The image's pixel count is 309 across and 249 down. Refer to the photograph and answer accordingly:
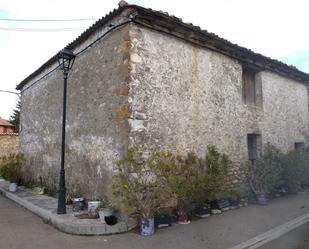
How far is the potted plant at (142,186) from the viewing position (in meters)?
6.45

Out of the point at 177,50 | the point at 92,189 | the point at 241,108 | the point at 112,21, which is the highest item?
the point at 112,21

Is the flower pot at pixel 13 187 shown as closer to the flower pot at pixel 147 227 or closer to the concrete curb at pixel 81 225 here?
the concrete curb at pixel 81 225

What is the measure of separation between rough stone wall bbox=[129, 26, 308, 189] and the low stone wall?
51.9 ft

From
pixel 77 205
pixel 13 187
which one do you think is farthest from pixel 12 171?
pixel 77 205

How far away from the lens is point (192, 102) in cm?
868

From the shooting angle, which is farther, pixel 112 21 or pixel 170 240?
pixel 112 21

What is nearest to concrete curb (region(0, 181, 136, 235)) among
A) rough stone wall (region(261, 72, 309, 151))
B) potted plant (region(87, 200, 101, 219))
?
potted plant (region(87, 200, 101, 219))

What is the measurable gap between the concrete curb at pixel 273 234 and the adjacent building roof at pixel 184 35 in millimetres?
5332

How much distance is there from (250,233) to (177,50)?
4922 millimetres

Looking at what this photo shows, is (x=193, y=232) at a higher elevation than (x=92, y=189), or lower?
lower

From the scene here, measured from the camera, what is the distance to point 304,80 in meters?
14.2

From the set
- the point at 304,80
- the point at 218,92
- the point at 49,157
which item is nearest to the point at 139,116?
the point at 218,92

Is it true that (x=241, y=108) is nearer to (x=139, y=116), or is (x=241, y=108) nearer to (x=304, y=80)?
(x=139, y=116)

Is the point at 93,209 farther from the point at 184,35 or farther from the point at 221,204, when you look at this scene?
the point at 184,35
